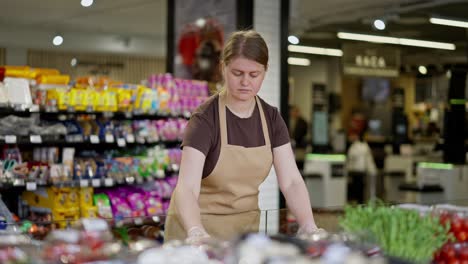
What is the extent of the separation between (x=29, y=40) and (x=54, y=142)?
938cm

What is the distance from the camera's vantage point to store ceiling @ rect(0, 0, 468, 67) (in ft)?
32.7

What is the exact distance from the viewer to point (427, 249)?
232 cm

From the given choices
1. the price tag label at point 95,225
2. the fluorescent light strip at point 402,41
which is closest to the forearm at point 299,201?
the price tag label at point 95,225

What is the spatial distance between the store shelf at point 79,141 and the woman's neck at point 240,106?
3.11 metres

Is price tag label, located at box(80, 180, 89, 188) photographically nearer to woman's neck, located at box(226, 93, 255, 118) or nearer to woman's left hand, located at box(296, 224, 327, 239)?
woman's neck, located at box(226, 93, 255, 118)

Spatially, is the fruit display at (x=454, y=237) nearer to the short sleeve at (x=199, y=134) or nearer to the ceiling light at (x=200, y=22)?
the short sleeve at (x=199, y=134)

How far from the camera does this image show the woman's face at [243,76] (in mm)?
2936

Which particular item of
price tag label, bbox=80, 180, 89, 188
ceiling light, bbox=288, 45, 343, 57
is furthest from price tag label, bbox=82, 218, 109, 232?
ceiling light, bbox=288, 45, 343, 57

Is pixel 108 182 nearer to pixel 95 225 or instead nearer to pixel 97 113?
pixel 97 113

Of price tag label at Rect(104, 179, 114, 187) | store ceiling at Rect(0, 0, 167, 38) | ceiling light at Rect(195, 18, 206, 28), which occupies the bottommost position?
price tag label at Rect(104, 179, 114, 187)

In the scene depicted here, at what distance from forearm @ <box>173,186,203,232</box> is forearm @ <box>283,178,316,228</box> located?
500 millimetres

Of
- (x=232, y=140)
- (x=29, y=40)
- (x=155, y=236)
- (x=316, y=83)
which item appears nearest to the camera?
(x=155, y=236)

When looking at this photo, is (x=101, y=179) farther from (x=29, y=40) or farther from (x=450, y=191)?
(x=29, y=40)

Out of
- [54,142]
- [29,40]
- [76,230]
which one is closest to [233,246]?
[76,230]
